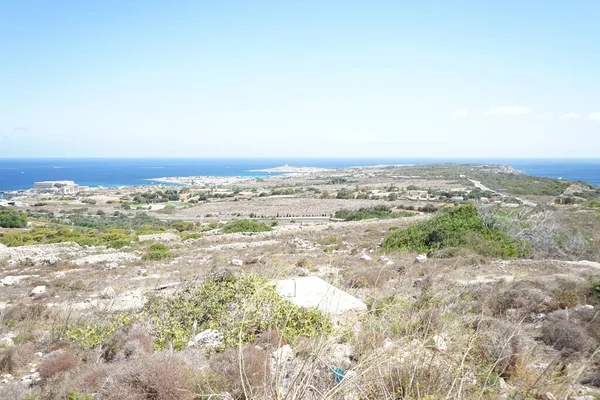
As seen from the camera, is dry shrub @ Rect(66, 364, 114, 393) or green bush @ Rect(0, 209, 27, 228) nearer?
dry shrub @ Rect(66, 364, 114, 393)

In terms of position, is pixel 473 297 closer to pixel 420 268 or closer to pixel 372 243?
pixel 420 268

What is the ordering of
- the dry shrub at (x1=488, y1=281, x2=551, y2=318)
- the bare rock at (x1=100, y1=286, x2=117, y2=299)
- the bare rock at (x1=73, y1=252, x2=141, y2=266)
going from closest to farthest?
the dry shrub at (x1=488, y1=281, x2=551, y2=318)
the bare rock at (x1=100, y1=286, x2=117, y2=299)
the bare rock at (x1=73, y1=252, x2=141, y2=266)

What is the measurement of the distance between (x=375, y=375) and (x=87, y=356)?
437cm

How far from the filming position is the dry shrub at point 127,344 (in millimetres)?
5145

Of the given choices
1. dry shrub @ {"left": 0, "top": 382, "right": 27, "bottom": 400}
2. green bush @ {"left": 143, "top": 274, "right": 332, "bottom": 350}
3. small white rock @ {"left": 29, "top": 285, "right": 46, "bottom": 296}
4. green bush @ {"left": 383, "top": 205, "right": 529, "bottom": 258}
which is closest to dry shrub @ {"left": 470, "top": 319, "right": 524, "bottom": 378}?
green bush @ {"left": 143, "top": 274, "right": 332, "bottom": 350}

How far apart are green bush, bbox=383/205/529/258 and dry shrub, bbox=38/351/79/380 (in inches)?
484

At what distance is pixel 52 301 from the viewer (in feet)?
34.8

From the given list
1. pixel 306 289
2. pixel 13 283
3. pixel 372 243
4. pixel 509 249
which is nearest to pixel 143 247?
pixel 13 283

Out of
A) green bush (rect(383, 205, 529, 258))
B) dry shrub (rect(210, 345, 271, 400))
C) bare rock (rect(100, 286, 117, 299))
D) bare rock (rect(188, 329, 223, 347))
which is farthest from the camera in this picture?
green bush (rect(383, 205, 529, 258))

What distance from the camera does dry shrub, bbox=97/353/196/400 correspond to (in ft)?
11.9

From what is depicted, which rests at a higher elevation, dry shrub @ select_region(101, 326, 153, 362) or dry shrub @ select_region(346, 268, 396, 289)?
dry shrub @ select_region(101, 326, 153, 362)

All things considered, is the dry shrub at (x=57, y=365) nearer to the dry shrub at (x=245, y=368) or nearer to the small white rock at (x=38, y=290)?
the dry shrub at (x=245, y=368)

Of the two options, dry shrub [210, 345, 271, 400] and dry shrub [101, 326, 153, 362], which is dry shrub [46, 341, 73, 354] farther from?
dry shrub [210, 345, 271, 400]

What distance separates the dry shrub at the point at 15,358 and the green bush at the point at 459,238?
1262cm
